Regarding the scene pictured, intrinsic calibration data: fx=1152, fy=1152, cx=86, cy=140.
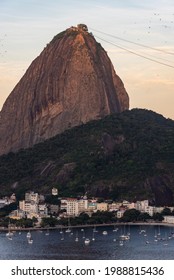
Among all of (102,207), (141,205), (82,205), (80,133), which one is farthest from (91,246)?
(80,133)

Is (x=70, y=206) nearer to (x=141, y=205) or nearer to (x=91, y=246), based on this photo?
(x=141, y=205)

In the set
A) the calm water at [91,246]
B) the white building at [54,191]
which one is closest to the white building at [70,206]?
the white building at [54,191]

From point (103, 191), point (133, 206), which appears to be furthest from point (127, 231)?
point (103, 191)

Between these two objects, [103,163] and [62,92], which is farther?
[62,92]

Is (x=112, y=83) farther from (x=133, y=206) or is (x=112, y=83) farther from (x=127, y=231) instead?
(x=127, y=231)

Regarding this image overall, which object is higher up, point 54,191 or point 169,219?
point 54,191

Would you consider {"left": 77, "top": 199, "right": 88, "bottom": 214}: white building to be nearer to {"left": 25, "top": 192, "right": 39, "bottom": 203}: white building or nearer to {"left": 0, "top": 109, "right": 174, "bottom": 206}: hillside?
{"left": 25, "top": 192, "right": 39, "bottom": 203}: white building

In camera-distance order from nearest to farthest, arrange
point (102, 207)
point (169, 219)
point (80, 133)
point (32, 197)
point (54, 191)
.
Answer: point (169, 219) < point (102, 207) < point (32, 197) < point (54, 191) < point (80, 133)

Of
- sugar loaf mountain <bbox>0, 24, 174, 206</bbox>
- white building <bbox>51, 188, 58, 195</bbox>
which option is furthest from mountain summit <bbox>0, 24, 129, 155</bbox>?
white building <bbox>51, 188, 58, 195</bbox>
